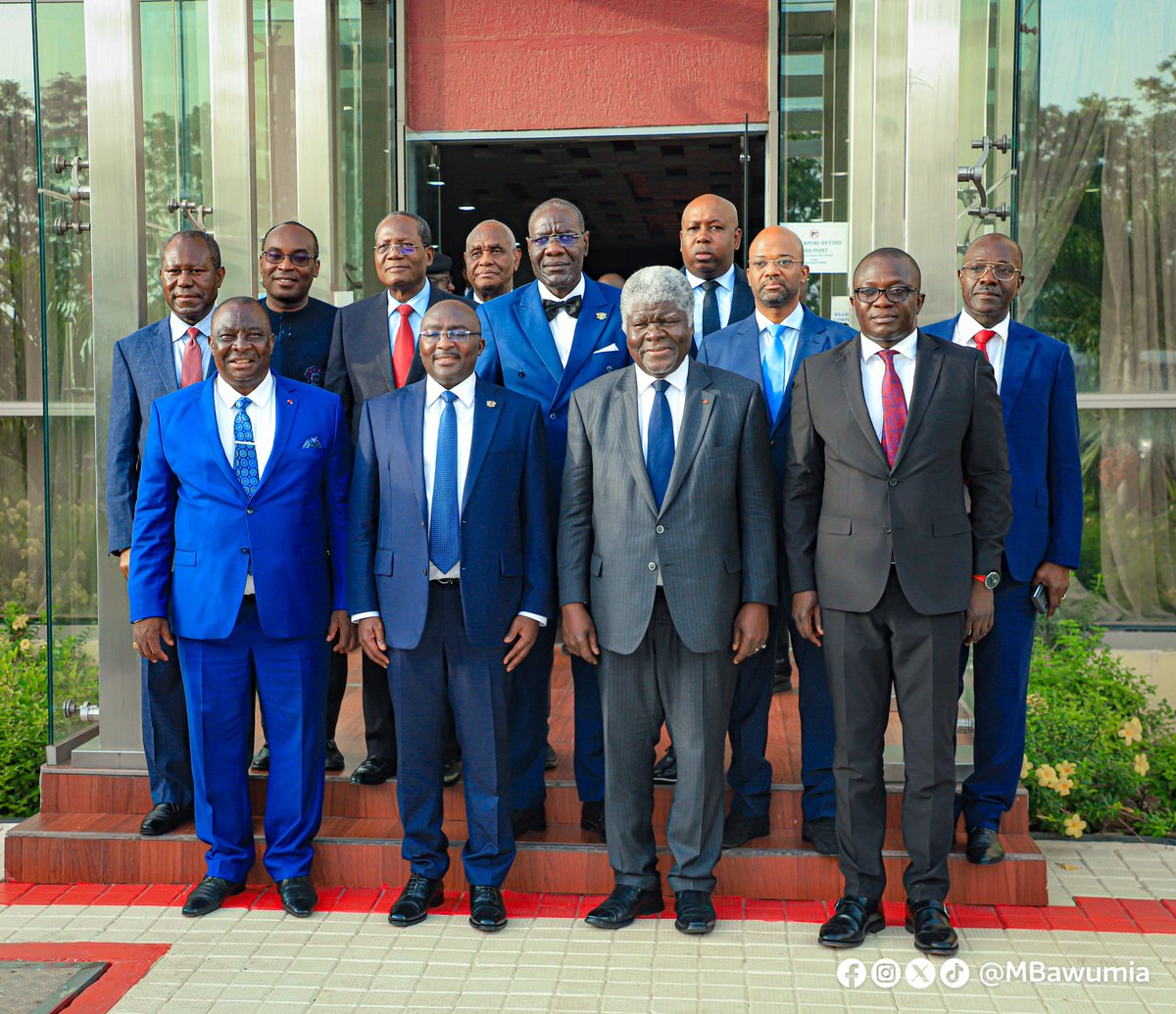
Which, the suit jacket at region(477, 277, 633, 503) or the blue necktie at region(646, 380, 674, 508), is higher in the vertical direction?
the suit jacket at region(477, 277, 633, 503)

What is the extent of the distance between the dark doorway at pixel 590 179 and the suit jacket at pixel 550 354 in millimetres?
4137

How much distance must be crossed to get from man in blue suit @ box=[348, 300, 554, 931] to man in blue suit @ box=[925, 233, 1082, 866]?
149cm

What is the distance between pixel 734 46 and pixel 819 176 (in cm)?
108

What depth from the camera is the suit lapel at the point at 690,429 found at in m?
3.83

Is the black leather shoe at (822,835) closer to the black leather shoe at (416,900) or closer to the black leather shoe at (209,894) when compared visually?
the black leather shoe at (416,900)

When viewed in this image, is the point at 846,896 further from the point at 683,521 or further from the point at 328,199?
the point at 328,199

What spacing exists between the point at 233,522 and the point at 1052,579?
8.75 ft

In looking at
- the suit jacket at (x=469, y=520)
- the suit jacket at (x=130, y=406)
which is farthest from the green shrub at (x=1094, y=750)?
the suit jacket at (x=130, y=406)

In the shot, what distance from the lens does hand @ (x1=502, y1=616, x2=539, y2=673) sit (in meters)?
3.99

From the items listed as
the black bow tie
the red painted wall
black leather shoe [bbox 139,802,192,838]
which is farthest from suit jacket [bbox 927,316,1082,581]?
the red painted wall

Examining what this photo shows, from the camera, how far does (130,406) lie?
4.39m

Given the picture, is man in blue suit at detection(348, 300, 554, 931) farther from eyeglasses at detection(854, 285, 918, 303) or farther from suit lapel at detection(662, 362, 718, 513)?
eyeglasses at detection(854, 285, 918, 303)

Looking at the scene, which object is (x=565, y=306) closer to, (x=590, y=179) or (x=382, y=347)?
(x=382, y=347)

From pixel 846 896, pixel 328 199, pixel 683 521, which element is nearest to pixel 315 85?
pixel 328 199
